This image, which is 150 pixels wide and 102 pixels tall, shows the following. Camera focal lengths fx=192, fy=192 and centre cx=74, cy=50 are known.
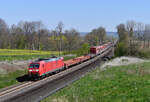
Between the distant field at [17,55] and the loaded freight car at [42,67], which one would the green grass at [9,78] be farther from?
the distant field at [17,55]

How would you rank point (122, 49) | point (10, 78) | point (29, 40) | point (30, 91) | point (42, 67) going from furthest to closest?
point (29, 40), point (122, 49), point (10, 78), point (42, 67), point (30, 91)

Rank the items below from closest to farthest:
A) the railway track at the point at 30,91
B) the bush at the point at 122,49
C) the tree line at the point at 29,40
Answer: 1. the railway track at the point at 30,91
2. the bush at the point at 122,49
3. the tree line at the point at 29,40

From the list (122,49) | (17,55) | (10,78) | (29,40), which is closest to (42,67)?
(10,78)

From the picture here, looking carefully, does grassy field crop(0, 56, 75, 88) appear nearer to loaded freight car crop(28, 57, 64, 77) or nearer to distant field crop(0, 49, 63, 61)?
loaded freight car crop(28, 57, 64, 77)

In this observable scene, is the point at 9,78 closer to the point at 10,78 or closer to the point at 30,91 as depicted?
the point at 10,78

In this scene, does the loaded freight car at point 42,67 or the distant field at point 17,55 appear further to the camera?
the distant field at point 17,55

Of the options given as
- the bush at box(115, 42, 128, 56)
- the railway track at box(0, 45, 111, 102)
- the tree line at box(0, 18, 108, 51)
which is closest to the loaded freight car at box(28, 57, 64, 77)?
the railway track at box(0, 45, 111, 102)

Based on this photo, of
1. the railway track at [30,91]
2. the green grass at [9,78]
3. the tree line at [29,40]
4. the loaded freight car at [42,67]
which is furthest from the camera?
Result: the tree line at [29,40]

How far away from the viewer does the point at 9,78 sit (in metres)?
31.2

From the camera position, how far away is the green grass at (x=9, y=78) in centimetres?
2809

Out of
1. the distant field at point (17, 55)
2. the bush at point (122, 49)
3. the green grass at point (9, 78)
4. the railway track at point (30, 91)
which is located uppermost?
the bush at point (122, 49)

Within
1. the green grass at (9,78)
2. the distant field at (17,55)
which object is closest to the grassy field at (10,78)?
the green grass at (9,78)

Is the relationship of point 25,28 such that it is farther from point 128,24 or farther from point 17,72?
point 17,72

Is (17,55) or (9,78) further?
(17,55)
